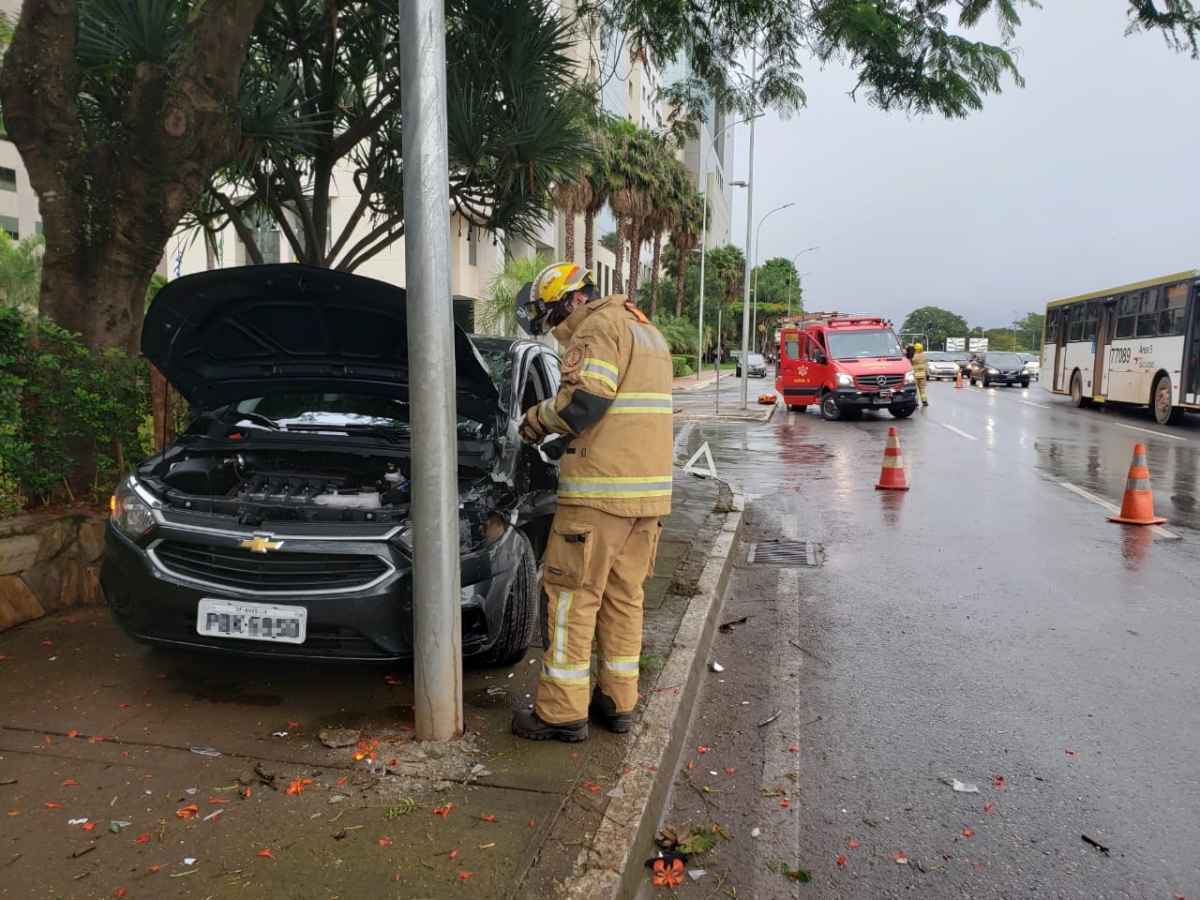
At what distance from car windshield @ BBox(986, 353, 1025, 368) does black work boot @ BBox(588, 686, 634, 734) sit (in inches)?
1482

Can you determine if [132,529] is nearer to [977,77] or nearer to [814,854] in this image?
[814,854]

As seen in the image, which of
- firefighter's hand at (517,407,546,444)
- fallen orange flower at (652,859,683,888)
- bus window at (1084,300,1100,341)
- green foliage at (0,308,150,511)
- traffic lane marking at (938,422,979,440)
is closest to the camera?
fallen orange flower at (652,859,683,888)

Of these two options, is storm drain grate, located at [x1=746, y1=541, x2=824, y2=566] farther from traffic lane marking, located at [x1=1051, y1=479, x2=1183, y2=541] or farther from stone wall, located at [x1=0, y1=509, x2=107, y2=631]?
stone wall, located at [x1=0, y1=509, x2=107, y2=631]

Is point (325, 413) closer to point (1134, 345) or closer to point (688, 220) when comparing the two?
point (1134, 345)

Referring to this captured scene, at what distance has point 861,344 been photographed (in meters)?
22.0

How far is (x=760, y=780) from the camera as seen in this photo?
3609 mm

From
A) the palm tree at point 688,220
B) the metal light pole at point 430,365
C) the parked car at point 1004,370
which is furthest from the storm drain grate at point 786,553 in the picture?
the parked car at point 1004,370

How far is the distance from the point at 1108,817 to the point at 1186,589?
3.88 metres

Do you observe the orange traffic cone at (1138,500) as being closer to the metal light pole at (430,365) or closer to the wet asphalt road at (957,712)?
the wet asphalt road at (957,712)

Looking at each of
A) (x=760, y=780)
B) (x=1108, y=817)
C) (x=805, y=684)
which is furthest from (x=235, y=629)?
(x=1108, y=817)

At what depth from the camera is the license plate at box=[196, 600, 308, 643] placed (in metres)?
3.56

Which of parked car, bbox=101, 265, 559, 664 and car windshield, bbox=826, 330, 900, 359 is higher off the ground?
car windshield, bbox=826, 330, 900, 359

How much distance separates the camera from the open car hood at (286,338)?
3969 millimetres

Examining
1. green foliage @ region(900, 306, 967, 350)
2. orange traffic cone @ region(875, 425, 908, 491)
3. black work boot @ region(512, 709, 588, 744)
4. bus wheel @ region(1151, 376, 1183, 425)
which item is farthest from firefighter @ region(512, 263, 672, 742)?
green foliage @ region(900, 306, 967, 350)
